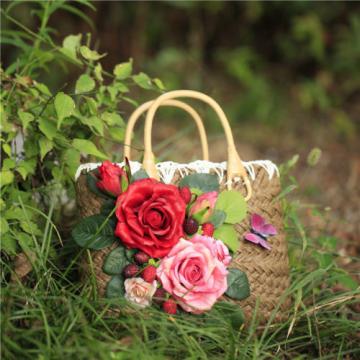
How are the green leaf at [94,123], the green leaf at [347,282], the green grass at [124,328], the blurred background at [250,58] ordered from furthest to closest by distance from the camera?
1. the blurred background at [250,58]
2. the green leaf at [347,282]
3. the green leaf at [94,123]
4. the green grass at [124,328]

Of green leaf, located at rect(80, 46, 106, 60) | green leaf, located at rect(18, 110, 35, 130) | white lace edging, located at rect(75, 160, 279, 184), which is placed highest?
green leaf, located at rect(80, 46, 106, 60)

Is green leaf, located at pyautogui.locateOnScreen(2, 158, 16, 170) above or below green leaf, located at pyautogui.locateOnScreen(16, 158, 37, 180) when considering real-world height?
above

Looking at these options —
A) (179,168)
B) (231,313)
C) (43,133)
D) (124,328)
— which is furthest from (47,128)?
(231,313)

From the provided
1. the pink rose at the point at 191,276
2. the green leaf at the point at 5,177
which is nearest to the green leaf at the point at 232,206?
the pink rose at the point at 191,276

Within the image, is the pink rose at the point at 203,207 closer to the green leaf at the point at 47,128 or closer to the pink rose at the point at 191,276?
the pink rose at the point at 191,276

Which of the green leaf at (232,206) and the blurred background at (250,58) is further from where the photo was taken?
the blurred background at (250,58)

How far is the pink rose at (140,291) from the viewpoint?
1.59m

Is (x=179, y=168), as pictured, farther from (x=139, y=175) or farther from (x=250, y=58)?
(x=250, y=58)

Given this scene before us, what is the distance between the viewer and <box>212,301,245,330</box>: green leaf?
1660mm

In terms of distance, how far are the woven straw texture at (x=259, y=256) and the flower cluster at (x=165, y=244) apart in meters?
0.05

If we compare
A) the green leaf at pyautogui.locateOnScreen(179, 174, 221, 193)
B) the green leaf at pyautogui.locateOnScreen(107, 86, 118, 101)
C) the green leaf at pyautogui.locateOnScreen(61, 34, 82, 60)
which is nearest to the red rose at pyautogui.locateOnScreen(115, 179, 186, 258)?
the green leaf at pyautogui.locateOnScreen(179, 174, 221, 193)

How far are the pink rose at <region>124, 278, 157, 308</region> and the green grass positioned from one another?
3 centimetres

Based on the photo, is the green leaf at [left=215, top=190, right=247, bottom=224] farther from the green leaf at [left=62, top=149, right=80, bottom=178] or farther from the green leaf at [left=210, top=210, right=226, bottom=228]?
the green leaf at [left=62, top=149, right=80, bottom=178]

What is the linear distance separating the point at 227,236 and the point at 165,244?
19 centimetres
